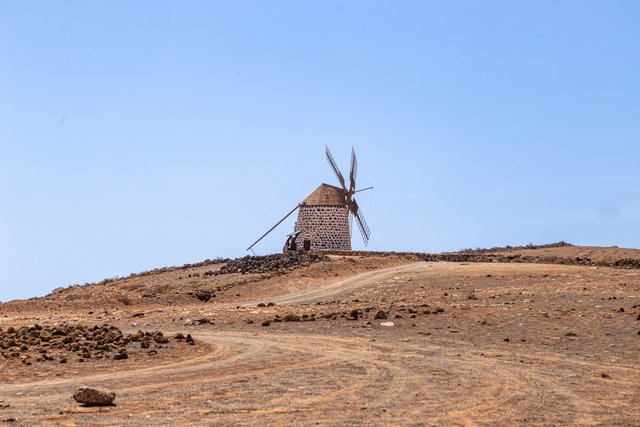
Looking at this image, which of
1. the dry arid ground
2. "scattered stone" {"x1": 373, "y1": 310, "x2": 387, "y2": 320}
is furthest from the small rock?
the dry arid ground

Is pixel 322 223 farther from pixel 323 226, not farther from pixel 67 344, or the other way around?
pixel 67 344

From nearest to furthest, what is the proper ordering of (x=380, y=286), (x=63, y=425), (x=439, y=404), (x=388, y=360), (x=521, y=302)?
1. (x=63, y=425)
2. (x=439, y=404)
3. (x=388, y=360)
4. (x=521, y=302)
5. (x=380, y=286)

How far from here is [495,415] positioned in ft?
44.9

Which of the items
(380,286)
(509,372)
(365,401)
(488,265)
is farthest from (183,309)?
(365,401)

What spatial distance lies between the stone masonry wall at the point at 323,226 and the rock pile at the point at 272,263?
33.3 ft

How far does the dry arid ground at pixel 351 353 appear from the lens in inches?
558

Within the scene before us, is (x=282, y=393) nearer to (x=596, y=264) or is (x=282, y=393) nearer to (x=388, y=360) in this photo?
(x=388, y=360)

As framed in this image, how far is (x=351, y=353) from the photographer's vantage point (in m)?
21.8

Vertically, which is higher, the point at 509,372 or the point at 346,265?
the point at 346,265

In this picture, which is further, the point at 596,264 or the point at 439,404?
the point at 596,264

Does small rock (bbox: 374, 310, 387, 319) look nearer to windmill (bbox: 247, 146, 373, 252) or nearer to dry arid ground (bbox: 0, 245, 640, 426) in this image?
dry arid ground (bbox: 0, 245, 640, 426)

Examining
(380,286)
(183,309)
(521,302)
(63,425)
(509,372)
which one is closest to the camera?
(63,425)

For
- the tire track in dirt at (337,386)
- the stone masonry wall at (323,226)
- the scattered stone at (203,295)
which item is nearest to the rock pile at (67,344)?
the tire track in dirt at (337,386)

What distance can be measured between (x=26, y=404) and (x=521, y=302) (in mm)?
21918
